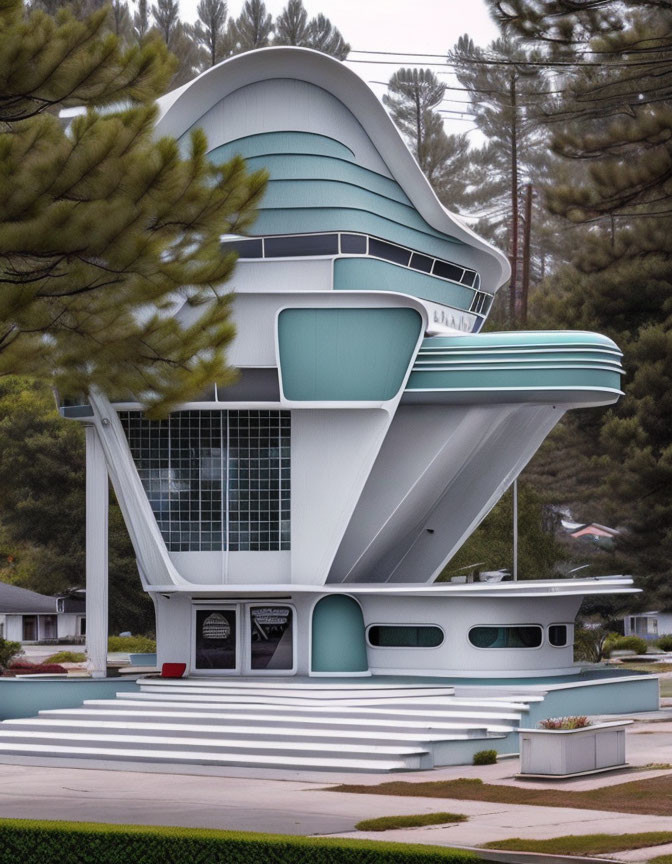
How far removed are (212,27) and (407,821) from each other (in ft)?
180

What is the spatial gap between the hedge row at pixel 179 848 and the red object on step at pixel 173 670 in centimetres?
1520

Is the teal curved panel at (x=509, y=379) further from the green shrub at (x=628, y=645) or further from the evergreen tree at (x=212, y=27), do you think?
the evergreen tree at (x=212, y=27)

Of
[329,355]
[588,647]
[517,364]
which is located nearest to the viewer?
[329,355]

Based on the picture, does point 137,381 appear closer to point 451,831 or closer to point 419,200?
point 451,831

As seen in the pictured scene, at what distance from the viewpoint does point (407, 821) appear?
1698cm

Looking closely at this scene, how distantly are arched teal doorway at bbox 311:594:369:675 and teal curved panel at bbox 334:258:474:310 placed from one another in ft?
21.9

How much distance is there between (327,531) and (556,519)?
38.6 metres

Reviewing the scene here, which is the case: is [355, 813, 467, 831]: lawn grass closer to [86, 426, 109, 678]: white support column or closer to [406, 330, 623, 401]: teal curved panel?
[406, 330, 623, 401]: teal curved panel

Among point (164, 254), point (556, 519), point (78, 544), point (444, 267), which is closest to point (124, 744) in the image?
point (164, 254)

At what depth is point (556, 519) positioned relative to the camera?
6644 centimetres

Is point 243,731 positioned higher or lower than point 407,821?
higher

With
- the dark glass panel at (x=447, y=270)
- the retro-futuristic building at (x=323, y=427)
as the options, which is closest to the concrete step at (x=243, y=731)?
the retro-futuristic building at (x=323, y=427)

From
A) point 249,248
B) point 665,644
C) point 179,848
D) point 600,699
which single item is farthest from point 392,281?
point 665,644

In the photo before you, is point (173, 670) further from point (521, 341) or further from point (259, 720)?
point (521, 341)
